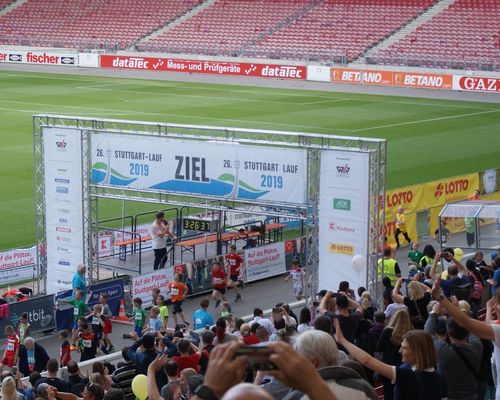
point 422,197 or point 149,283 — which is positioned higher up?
Answer: point 422,197

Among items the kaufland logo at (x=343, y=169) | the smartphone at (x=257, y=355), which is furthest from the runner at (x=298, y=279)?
the smartphone at (x=257, y=355)

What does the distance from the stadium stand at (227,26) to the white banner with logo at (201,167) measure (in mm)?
43526

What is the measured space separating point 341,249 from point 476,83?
37242mm

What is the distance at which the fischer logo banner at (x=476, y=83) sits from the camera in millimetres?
53250

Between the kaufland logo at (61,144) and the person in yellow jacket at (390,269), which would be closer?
the person in yellow jacket at (390,269)

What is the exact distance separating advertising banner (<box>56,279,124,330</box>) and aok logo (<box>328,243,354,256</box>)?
4.45 metres

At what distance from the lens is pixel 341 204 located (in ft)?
61.5

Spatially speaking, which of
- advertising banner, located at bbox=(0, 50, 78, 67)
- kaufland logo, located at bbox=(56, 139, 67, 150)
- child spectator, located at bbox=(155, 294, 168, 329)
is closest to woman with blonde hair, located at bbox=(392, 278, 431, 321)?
child spectator, located at bbox=(155, 294, 168, 329)

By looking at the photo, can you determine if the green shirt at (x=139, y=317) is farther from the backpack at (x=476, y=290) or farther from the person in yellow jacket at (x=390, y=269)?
the backpack at (x=476, y=290)

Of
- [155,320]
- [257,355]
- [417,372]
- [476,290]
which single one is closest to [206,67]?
[155,320]

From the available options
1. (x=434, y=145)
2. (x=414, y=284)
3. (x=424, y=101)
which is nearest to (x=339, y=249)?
(x=414, y=284)

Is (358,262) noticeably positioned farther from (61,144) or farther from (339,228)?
(61,144)

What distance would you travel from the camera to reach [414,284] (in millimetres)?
12414

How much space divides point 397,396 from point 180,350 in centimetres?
491
